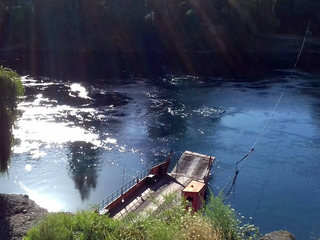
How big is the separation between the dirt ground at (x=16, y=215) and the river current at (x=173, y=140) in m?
3.04

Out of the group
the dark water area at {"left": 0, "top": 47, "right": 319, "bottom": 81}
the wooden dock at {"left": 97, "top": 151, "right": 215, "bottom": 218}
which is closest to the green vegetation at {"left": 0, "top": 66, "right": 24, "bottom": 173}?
the wooden dock at {"left": 97, "top": 151, "right": 215, "bottom": 218}

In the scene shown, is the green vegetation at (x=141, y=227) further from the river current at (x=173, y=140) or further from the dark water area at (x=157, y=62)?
the dark water area at (x=157, y=62)

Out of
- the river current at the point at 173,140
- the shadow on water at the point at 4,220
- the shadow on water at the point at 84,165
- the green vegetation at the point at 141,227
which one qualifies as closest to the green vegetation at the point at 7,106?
the shadow on water at the point at 4,220

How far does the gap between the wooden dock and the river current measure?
1616mm

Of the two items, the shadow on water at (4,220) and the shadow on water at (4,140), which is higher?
the shadow on water at (4,140)

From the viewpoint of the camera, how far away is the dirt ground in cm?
1936

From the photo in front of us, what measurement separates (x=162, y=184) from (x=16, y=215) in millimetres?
10600

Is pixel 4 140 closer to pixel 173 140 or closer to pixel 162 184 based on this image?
pixel 162 184

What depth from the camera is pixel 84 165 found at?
109ft

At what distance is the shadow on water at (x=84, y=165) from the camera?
2996 centimetres

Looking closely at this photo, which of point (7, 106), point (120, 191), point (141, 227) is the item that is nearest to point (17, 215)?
point (7, 106)

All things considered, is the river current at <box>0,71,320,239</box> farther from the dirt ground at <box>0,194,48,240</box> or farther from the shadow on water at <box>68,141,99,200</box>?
the dirt ground at <box>0,194,48,240</box>

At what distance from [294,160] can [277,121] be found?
32.3 feet

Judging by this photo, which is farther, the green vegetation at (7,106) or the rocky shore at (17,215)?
the green vegetation at (7,106)
